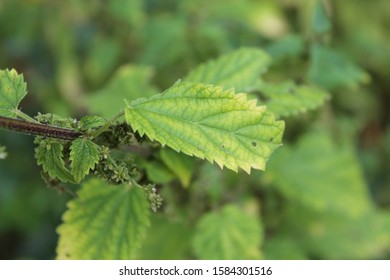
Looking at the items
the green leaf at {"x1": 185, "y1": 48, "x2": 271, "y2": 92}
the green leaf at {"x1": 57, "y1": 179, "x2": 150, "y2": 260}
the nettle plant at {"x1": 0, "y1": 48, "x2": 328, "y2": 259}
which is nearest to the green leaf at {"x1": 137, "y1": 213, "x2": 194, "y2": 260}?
the green leaf at {"x1": 57, "y1": 179, "x2": 150, "y2": 260}

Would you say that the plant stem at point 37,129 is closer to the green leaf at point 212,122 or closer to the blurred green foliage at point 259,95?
the green leaf at point 212,122

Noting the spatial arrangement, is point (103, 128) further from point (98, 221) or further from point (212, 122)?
point (98, 221)

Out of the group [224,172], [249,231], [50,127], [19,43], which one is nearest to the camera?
[50,127]

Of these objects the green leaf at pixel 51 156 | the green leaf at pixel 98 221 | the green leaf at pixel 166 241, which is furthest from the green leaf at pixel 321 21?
the green leaf at pixel 51 156

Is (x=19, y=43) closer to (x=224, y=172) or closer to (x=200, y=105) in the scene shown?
(x=224, y=172)

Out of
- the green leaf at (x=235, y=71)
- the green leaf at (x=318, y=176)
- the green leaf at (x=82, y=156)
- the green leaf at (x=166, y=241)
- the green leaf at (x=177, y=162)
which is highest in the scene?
the green leaf at (x=318, y=176)

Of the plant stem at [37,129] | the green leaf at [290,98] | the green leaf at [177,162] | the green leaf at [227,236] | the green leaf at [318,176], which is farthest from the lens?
the green leaf at [318,176]

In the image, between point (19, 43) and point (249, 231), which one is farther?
point (19, 43)
